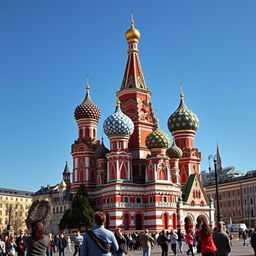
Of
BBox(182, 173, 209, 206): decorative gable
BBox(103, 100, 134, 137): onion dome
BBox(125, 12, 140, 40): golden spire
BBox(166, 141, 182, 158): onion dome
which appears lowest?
BBox(182, 173, 209, 206): decorative gable

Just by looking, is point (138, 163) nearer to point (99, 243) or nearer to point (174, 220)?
point (174, 220)

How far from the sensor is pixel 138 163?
56188 millimetres

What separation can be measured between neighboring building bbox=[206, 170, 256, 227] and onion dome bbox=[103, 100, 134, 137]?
1559 inches

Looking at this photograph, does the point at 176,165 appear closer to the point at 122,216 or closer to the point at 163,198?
the point at 163,198

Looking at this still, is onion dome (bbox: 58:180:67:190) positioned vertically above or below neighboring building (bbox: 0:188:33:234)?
above

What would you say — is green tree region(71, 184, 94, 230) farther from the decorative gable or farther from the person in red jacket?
the person in red jacket

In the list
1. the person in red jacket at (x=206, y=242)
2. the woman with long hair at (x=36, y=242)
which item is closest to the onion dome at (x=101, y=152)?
the person in red jacket at (x=206, y=242)

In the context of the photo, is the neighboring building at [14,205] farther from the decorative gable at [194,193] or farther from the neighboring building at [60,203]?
the decorative gable at [194,193]

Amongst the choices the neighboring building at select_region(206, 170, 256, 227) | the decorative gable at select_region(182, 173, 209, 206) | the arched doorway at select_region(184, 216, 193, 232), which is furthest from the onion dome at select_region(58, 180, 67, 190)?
the arched doorway at select_region(184, 216, 193, 232)

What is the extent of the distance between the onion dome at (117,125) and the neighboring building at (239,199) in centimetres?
3960

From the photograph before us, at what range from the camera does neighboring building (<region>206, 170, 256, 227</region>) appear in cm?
8475

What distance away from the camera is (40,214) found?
41.6 m

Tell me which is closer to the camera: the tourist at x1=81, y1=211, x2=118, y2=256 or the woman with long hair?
the tourist at x1=81, y1=211, x2=118, y2=256

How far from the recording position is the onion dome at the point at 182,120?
62.1 metres
